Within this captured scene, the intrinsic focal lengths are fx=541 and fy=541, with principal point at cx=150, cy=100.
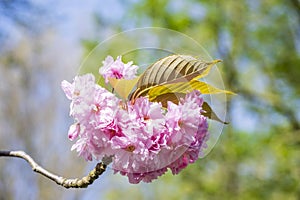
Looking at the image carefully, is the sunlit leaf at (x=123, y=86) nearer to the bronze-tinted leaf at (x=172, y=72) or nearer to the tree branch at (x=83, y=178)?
the bronze-tinted leaf at (x=172, y=72)

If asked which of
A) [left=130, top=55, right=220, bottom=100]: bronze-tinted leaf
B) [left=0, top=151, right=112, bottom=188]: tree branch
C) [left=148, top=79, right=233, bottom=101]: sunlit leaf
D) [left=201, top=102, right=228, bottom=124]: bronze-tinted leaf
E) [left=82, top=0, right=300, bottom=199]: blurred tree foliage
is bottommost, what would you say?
[left=0, top=151, right=112, bottom=188]: tree branch

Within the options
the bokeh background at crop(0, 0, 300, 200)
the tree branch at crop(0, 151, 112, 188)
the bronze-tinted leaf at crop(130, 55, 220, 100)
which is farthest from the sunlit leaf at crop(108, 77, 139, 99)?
the bokeh background at crop(0, 0, 300, 200)

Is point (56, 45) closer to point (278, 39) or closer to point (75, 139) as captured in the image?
point (278, 39)

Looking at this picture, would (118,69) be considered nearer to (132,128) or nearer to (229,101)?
(132,128)

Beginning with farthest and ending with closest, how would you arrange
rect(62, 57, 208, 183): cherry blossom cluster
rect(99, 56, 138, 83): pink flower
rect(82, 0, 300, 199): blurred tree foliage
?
rect(82, 0, 300, 199): blurred tree foliage → rect(99, 56, 138, 83): pink flower → rect(62, 57, 208, 183): cherry blossom cluster

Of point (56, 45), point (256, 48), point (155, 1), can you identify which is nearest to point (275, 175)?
point (256, 48)

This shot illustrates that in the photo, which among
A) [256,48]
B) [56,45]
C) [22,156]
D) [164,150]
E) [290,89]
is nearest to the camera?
[164,150]

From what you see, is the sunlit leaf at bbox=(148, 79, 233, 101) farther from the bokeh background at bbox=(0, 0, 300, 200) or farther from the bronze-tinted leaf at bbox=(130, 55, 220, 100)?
the bokeh background at bbox=(0, 0, 300, 200)
